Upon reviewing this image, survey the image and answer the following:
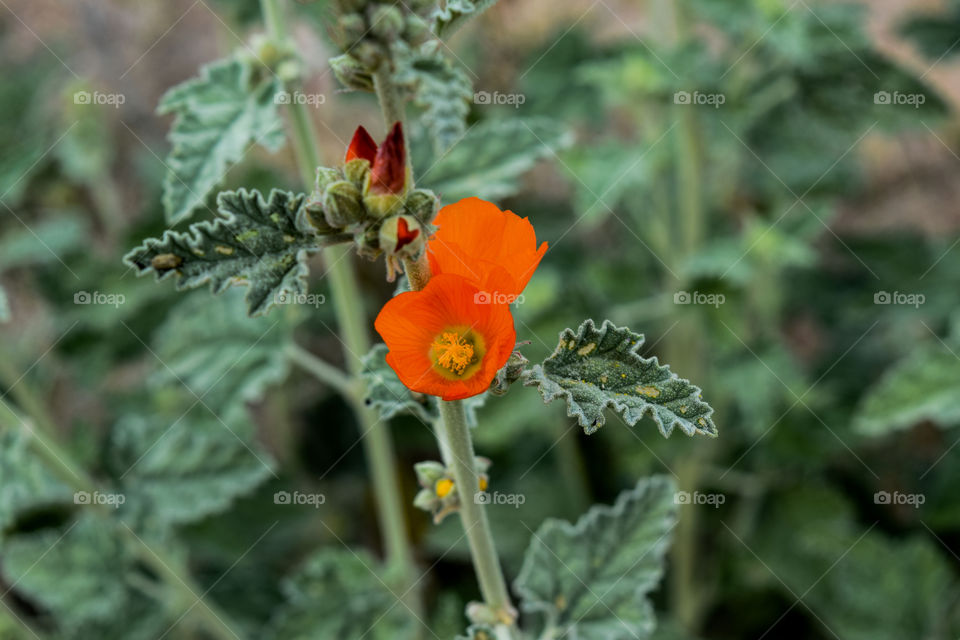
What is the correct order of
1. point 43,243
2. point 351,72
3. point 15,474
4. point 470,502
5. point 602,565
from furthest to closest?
point 43,243 < point 15,474 < point 602,565 < point 470,502 < point 351,72

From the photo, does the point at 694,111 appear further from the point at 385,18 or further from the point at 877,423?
the point at 385,18

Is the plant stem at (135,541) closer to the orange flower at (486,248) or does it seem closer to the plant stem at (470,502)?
the plant stem at (470,502)

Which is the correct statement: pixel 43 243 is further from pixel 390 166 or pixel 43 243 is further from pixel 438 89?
pixel 390 166

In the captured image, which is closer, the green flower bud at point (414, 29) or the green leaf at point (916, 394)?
the green flower bud at point (414, 29)

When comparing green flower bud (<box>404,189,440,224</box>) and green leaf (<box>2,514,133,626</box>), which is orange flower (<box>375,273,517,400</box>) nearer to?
green flower bud (<box>404,189,440,224</box>)

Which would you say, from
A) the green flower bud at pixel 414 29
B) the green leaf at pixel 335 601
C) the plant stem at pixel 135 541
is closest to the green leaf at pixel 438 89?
the green flower bud at pixel 414 29

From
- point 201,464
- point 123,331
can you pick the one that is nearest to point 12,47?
point 123,331

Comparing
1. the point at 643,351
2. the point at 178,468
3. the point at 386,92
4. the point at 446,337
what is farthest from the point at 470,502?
the point at 643,351
